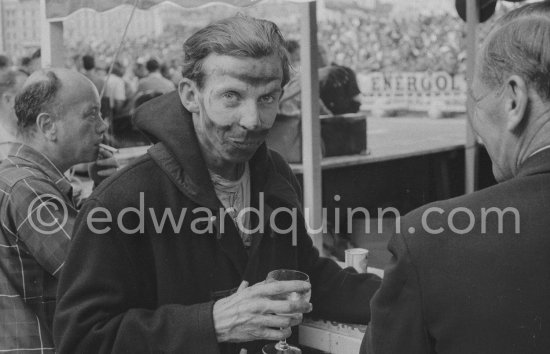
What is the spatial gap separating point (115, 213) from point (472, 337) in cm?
89

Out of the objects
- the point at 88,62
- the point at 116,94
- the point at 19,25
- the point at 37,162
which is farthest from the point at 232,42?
the point at 116,94

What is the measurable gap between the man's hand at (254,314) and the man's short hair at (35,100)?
1337 millimetres

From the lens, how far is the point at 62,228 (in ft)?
7.20

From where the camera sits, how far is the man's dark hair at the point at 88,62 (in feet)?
28.6

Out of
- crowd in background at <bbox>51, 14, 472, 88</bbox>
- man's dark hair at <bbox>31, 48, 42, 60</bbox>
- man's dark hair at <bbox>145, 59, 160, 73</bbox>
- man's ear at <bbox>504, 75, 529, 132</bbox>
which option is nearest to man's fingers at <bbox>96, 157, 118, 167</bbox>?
man's dark hair at <bbox>31, 48, 42, 60</bbox>

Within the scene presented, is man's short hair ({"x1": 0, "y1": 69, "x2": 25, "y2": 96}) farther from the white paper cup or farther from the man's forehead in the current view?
the man's forehead

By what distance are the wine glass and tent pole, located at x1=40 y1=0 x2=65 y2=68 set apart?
240 cm

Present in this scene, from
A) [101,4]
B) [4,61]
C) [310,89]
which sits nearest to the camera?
[101,4]

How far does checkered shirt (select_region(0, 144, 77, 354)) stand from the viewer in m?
2.17

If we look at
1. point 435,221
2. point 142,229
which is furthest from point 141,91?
point 435,221

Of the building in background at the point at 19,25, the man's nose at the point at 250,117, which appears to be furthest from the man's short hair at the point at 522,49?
the building in background at the point at 19,25

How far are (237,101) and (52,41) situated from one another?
7.36 feet

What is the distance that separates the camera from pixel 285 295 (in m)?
1.64

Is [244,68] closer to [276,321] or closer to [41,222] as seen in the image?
[276,321]
